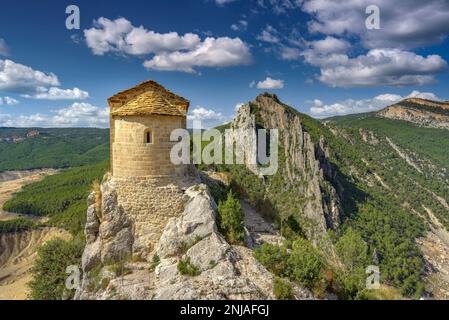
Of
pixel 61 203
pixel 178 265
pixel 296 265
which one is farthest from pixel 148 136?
pixel 61 203

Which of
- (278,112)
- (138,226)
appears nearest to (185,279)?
(138,226)

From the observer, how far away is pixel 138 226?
16.4 m

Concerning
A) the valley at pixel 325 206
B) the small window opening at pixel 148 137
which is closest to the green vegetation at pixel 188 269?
the valley at pixel 325 206

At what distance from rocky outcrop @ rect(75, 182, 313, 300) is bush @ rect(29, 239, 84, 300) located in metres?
Answer: 11.0

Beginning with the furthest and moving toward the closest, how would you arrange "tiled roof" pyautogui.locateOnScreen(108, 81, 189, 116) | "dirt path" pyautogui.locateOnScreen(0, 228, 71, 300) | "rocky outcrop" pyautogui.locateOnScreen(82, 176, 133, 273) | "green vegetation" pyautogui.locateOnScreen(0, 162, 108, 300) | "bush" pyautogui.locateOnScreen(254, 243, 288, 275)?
"dirt path" pyautogui.locateOnScreen(0, 228, 71, 300) → "green vegetation" pyautogui.locateOnScreen(0, 162, 108, 300) → "tiled roof" pyautogui.locateOnScreen(108, 81, 189, 116) → "rocky outcrop" pyautogui.locateOnScreen(82, 176, 133, 273) → "bush" pyautogui.locateOnScreen(254, 243, 288, 275)

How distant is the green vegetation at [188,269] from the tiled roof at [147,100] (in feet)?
24.9

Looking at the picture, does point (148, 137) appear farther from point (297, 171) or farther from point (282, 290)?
point (297, 171)

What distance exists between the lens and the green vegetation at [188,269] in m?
12.9

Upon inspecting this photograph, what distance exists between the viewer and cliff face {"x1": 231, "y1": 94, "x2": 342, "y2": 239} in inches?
3346

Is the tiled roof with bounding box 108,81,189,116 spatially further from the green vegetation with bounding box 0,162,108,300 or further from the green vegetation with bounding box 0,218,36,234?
the green vegetation with bounding box 0,218,36,234

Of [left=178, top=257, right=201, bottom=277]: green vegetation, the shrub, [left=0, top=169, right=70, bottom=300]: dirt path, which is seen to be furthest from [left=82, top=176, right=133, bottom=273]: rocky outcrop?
[left=0, top=169, right=70, bottom=300]: dirt path

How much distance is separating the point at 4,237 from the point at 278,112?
3509 inches

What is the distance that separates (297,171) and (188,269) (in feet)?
292
